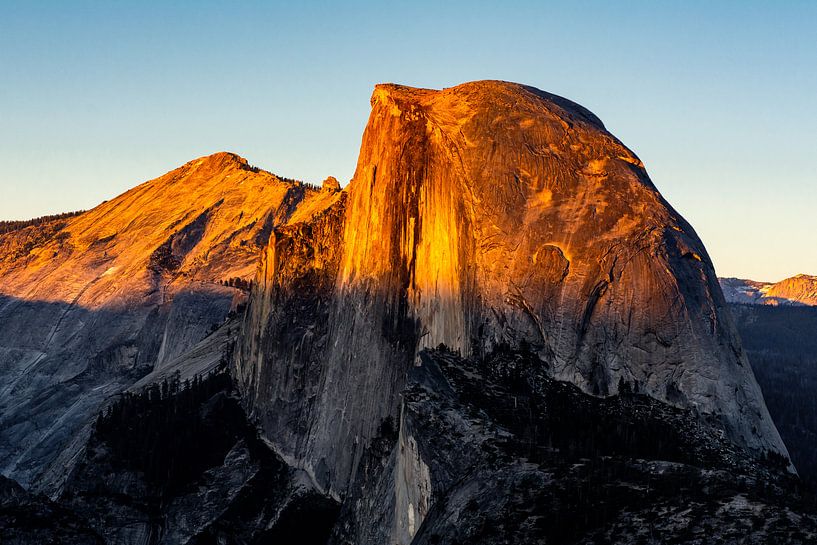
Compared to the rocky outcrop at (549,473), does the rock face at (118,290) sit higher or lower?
higher

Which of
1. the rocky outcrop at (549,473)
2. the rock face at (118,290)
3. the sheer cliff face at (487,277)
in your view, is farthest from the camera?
the rock face at (118,290)

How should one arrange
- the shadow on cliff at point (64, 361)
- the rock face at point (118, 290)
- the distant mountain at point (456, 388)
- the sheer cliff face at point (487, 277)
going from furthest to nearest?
the rock face at point (118, 290), the shadow on cliff at point (64, 361), the sheer cliff face at point (487, 277), the distant mountain at point (456, 388)

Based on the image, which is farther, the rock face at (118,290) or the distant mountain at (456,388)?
the rock face at (118,290)

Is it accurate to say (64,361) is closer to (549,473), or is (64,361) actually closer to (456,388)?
(456,388)

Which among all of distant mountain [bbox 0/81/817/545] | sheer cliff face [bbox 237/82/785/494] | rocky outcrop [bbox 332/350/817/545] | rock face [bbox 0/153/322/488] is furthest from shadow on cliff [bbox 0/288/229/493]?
rocky outcrop [bbox 332/350/817/545]

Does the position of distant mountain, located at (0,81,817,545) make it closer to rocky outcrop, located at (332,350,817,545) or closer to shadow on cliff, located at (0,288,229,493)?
rocky outcrop, located at (332,350,817,545)

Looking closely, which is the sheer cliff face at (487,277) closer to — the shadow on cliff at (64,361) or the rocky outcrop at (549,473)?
the rocky outcrop at (549,473)

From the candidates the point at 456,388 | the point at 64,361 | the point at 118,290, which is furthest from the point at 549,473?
the point at 118,290

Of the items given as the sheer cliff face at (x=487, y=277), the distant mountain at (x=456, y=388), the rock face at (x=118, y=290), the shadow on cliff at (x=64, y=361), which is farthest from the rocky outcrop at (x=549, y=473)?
the rock face at (x=118, y=290)
